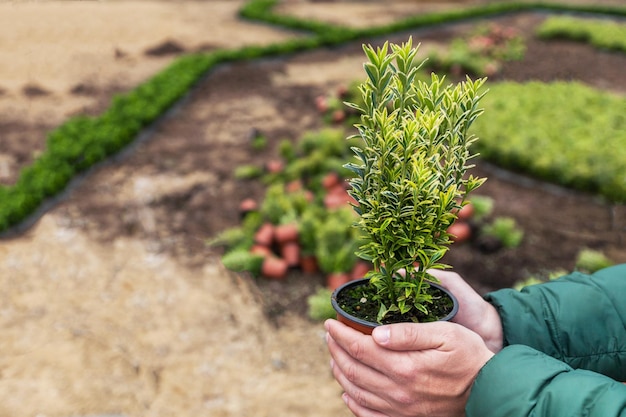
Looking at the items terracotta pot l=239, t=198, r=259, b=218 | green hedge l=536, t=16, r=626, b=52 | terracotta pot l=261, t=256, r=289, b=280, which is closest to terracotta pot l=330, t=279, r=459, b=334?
terracotta pot l=261, t=256, r=289, b=280

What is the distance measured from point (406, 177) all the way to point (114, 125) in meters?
5.93

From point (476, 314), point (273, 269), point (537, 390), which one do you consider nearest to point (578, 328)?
point (476, 314)

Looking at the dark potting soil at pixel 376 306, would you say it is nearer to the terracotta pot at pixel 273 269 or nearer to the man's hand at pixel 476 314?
the man's hand at pixel 476 314

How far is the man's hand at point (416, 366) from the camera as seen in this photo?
160 centimetres

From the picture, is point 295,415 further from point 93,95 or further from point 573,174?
point 93,95

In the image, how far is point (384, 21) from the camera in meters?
14.8

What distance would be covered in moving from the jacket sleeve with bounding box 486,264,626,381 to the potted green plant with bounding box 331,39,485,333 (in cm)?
28

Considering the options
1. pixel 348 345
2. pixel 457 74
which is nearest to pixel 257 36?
pixel 457 74

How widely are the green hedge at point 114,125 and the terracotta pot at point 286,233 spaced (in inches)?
89.6

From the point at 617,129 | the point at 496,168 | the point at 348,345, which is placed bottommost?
the point at 496,168

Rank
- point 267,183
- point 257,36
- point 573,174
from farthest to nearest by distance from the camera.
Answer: point 257,36 < point 267,183 < point 573,174

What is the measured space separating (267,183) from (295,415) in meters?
3.05

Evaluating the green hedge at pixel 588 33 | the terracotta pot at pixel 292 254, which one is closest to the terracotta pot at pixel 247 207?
the terracotta pot at pixel 292 254

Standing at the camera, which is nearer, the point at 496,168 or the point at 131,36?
the point at 496,168
